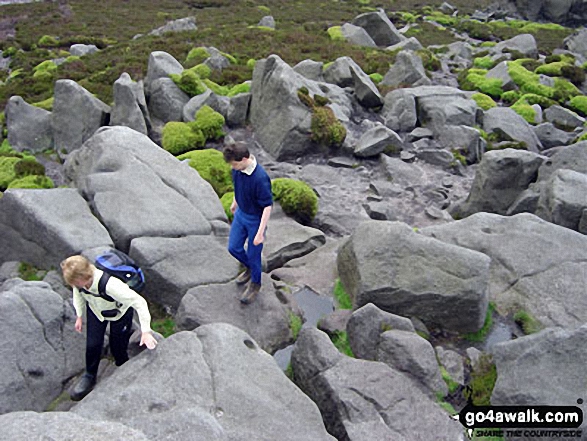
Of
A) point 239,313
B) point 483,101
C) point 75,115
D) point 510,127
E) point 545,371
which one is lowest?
point 510,127

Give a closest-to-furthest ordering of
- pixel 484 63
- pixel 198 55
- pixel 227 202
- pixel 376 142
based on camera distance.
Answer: pixel 227 202
pixel 376 142
pixel 198 55
pixel 484 63

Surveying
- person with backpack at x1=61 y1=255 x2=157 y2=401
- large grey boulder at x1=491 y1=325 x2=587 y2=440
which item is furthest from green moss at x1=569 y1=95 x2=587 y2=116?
person with backpack at x1=61 y1=255 x2=157 y2=401

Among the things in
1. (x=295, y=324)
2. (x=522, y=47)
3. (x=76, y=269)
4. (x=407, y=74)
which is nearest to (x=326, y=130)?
(x=407, y=74)

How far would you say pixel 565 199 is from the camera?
52.7ft

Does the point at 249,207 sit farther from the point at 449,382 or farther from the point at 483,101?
the point at 483,101

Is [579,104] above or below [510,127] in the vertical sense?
below

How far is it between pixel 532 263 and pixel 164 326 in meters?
10.1

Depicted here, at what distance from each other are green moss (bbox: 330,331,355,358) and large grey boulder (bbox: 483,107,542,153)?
1949 centimetres

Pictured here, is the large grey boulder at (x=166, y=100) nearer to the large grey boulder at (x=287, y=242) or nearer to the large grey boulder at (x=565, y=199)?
the large grey boulder at (x=287, y=242)

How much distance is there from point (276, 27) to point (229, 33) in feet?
30.8

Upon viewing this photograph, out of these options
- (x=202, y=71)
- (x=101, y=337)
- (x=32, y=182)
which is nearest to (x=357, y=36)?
(x=202, y=71)

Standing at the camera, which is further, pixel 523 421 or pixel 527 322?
pixel 527 322

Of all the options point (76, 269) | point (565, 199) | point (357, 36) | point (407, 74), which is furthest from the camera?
point (357, 36)

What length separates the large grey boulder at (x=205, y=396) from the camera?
769 cm
